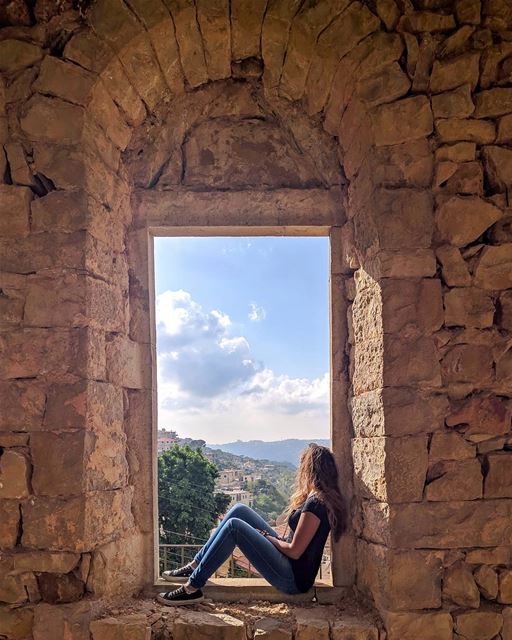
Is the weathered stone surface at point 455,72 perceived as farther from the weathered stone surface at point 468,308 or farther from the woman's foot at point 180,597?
the woman's foot at point 180,597

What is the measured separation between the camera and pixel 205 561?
132 inches

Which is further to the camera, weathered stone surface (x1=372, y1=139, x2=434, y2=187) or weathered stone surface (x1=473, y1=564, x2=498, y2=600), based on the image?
weathered stone surface (x1=372, y1=139, x2=434, y2=187)

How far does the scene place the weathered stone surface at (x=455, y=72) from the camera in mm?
3023

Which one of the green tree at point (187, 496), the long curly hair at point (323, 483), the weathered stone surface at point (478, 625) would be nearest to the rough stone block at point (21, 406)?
the long curly hair at point (323, 483)

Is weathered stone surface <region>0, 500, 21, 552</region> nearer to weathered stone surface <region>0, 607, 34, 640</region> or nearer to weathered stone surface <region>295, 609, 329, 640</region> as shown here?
weathered stone surface <region>0, 607, 34, 640</region>

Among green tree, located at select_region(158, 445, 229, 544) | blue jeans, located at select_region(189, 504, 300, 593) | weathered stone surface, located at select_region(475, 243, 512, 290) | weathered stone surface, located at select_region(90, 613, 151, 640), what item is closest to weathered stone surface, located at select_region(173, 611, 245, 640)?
weathered stone surface, located at select_region(90, 613, 151, 640)

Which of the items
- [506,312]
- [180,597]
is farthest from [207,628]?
[506,312]

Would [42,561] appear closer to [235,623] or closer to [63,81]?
[235,623]

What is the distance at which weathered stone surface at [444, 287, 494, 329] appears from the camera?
3.00 meters

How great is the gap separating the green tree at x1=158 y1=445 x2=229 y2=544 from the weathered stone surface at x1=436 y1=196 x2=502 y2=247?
17.7 ft

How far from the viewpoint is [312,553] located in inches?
131

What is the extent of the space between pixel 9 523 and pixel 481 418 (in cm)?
251

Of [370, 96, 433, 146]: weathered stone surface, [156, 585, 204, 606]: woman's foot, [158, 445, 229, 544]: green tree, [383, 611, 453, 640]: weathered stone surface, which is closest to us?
[383, 611, 453, 640]: weathered stone surface

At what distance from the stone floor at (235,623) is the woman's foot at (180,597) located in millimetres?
33
